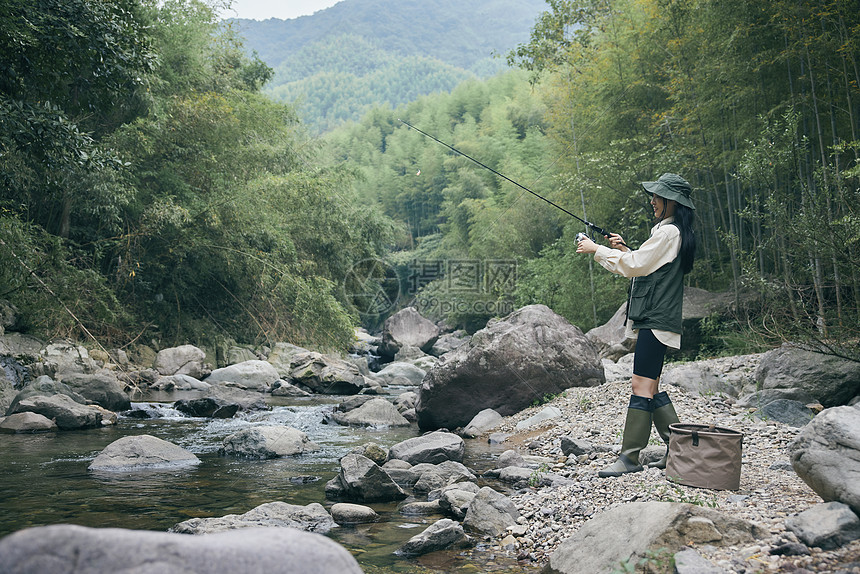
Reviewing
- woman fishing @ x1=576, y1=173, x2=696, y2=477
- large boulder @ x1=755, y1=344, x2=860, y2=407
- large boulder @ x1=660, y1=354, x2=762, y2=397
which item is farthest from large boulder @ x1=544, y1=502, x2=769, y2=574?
large boulder @ x1=660, y1=354, x2=762, y2=397

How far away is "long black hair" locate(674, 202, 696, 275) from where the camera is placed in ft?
12.1

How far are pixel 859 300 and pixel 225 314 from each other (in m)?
13.4

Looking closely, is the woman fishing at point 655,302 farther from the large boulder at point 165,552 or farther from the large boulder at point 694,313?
the large boulder at point 694,313

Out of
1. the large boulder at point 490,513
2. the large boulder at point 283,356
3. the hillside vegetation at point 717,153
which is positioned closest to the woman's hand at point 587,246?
the large boulder at point 490,513

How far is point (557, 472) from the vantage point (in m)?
4.87

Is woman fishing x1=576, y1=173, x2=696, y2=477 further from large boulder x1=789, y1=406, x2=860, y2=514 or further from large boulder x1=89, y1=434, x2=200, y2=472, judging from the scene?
large boulder x1=89, y1=434, x2=200, y2=472

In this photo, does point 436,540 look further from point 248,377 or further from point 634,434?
point 248,377

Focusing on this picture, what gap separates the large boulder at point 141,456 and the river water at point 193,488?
0.53 ft

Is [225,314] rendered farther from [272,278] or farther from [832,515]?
[832,515]

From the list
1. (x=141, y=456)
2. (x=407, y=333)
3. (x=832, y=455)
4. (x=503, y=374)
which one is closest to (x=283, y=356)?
(x=503, y=374)

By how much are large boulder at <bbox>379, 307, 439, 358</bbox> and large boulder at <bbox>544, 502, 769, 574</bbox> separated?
19.5 meters

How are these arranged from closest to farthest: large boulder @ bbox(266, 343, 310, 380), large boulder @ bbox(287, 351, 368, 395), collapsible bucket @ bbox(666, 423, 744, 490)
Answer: collapsible bucket @ bbox(666, 423, 744, 490) → large boulder @ bbox(287, 351, 368, 395) → large boulder @ bbox(266, 343, 310, 380)

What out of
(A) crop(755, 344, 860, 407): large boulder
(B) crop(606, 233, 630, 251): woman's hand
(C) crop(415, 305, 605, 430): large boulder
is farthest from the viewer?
(C) crop(415, 305, 605, 430): large boulder

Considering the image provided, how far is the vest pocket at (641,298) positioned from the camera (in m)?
3.70
